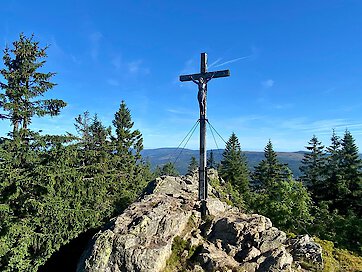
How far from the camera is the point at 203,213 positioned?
10414mm

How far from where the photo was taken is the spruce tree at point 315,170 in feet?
117

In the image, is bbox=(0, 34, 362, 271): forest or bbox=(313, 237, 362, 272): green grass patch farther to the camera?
bbox=(0, 34, 362, 271): forest

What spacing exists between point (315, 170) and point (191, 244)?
33.0 meters

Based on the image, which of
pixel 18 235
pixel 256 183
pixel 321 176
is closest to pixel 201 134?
pixel 18 235

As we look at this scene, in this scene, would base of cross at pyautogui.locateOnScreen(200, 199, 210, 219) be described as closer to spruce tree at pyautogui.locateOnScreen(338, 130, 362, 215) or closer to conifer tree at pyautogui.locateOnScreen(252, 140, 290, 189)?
spruce tree at pyautogui.locateOnScreen(338, 130, 362, 215)

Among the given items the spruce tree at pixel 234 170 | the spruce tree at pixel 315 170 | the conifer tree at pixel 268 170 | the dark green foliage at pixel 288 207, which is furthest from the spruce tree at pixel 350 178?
the dark green foliage at pixel 288 207

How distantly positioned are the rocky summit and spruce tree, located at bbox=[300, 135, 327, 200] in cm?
2937

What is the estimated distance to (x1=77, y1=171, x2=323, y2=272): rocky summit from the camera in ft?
26.8

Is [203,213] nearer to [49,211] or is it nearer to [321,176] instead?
[49,211]

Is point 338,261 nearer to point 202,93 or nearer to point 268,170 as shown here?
point 202,93

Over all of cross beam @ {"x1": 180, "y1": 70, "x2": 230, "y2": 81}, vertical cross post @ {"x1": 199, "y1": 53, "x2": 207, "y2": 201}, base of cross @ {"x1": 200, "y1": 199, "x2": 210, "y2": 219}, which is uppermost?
cross beam @ {"x1": 180, "y1": 70, "x2": 230, "y2": 81}

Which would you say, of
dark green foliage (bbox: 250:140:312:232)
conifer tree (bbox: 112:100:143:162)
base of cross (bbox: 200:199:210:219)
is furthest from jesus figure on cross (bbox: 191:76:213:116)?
conifer tree (bbox: 112:100:143:162)

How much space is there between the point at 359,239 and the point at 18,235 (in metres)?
22.7

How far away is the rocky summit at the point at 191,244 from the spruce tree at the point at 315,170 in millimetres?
29368
